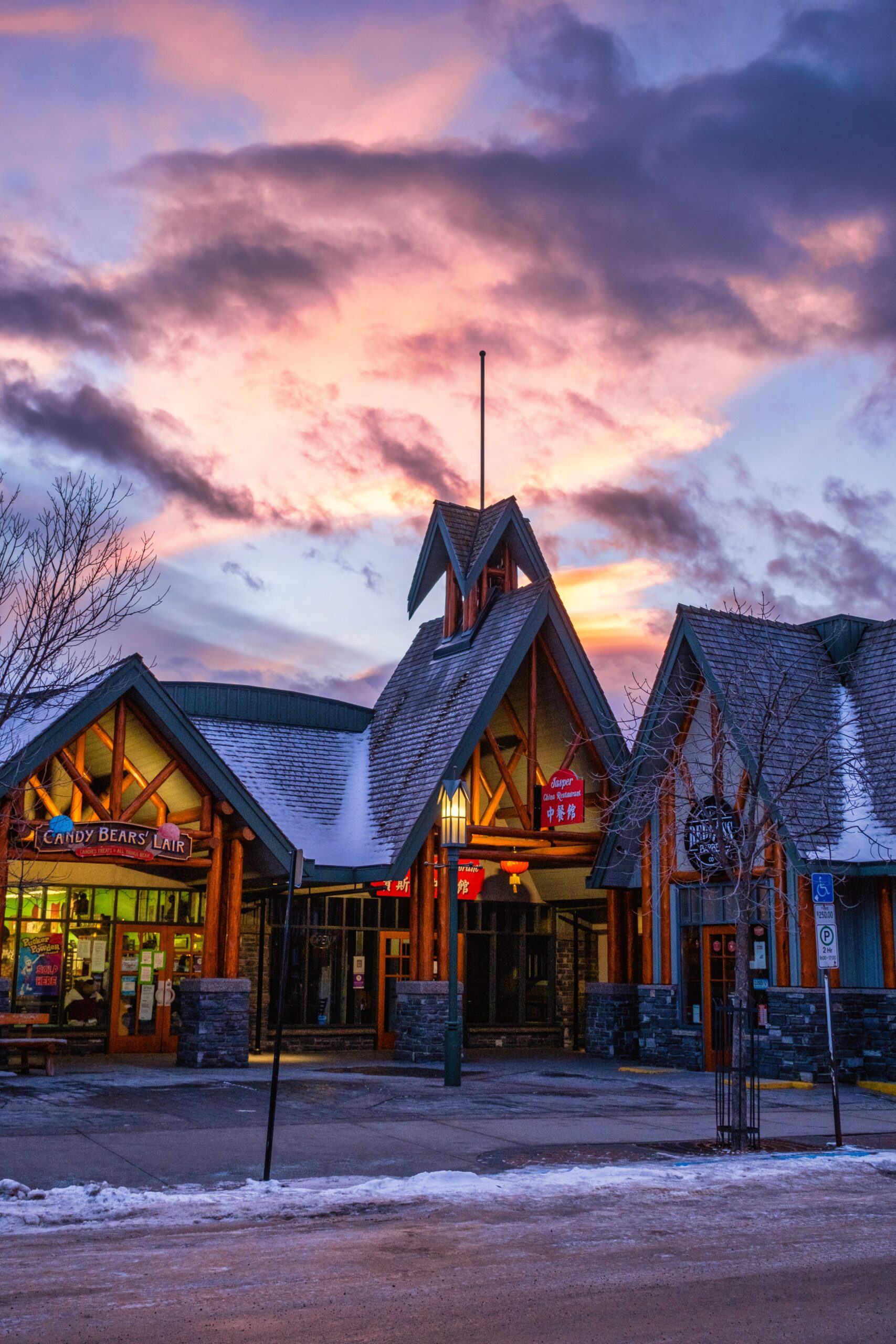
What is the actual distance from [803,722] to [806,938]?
403cm

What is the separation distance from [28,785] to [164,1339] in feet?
48.1

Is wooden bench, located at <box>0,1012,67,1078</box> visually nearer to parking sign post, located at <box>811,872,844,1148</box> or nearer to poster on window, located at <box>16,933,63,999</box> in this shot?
→ poster on window, located at <box>16,933,63,999</box>

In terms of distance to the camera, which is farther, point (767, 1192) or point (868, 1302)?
point (767, 1192)

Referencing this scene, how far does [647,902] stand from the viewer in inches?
998

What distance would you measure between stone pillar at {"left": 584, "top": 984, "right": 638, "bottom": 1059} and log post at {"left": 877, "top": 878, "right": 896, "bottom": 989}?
19.3 feet

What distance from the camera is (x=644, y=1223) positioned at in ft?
32.5

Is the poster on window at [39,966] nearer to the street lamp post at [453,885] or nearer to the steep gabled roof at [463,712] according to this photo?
the steep gabled roof at [463,712]

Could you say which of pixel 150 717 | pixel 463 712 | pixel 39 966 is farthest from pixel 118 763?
pixel 463 712

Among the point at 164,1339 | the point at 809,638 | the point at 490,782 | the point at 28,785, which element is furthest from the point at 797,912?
the point at 164,1339

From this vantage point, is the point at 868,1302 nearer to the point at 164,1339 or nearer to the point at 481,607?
the point at 164,1339

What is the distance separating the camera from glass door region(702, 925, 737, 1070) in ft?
76.6

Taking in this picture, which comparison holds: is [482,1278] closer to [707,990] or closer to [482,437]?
[707,990]

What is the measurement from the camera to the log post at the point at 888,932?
2161 cm

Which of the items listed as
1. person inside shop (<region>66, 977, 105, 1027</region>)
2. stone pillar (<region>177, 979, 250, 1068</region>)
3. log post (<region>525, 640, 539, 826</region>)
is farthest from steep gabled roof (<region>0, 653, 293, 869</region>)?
person inside shop (<region>66, 977, 105, 1027</region>)
